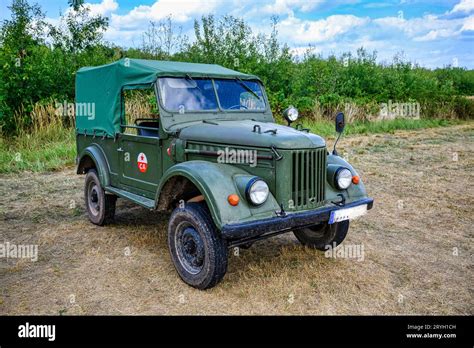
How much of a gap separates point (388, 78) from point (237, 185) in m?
15.0

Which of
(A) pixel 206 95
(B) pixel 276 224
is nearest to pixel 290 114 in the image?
(A) pixel 206 95

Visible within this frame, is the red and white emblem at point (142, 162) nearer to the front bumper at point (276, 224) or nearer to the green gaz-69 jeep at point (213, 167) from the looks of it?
the green gaz-69 jeep at point (213, 167)

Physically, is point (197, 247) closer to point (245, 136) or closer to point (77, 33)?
point (245, 136)

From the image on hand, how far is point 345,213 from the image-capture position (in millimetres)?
4066

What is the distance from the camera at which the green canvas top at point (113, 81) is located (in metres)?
4.86

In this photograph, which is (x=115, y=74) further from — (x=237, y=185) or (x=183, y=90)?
(x=237, y=185)

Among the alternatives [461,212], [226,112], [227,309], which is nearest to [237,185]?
[227,309]

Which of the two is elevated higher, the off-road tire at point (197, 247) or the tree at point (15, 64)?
the tree at point (15, 64)

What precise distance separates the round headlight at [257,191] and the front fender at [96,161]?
2.59 meters

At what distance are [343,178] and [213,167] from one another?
1.28 m

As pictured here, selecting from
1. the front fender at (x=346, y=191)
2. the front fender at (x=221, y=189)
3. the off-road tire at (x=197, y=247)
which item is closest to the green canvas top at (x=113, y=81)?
the front fender at (x=221, y=189)

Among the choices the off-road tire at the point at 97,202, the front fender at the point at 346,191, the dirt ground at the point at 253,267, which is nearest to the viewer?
the dirt ground at the point at 253,267

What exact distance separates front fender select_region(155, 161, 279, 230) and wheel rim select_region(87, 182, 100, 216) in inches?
92.4

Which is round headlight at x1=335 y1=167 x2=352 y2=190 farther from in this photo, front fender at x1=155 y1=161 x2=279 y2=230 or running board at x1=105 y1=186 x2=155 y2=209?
running board at x1=105 y1=186 x2=155 y2=209
